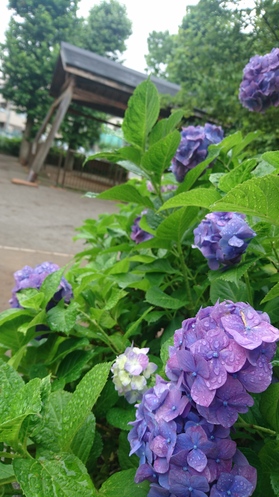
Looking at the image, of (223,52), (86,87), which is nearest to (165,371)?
(223,52)

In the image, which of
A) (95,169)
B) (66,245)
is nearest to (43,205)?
(66,245)

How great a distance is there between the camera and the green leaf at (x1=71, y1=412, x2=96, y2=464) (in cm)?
65

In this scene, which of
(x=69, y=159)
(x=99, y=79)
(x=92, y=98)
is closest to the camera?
(x=99, y=79)

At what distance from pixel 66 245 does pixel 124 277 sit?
483 centimetres

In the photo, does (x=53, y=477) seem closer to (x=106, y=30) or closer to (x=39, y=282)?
(x=39, y=282)

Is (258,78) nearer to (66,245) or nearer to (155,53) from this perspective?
(66,245)

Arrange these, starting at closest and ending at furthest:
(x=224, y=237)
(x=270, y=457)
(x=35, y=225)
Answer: (x=270, y=457), (x=224, y=237), (x=35, y=225)

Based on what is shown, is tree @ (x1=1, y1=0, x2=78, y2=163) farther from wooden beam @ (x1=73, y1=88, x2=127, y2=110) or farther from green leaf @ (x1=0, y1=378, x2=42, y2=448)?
green leaf @ (x1=0, y1=378, x2=42, y2=448)

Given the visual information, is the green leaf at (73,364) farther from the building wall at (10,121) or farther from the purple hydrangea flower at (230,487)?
the building wall at (10,121)

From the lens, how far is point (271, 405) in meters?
0.55

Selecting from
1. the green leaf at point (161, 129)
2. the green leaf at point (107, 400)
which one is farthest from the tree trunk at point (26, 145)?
the green leaf at point (107, 400)

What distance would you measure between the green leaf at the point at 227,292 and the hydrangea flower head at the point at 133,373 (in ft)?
0.54

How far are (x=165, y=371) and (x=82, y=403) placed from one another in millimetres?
127

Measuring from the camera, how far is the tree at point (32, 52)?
18125 millimetres
